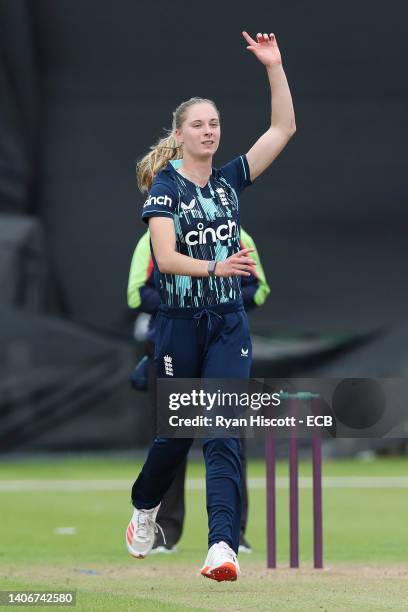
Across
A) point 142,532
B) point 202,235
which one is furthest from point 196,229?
point 142,532

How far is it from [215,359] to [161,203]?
667 millimetres

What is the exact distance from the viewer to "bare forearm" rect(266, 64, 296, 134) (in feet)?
21.2

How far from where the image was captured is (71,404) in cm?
1539

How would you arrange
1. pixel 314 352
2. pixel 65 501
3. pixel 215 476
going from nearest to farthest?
pixel 215 476
pixel 65 501
pixel 314 352

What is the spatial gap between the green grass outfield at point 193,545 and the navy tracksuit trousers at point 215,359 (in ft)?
1.35

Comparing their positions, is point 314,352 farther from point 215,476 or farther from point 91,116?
point 215,476

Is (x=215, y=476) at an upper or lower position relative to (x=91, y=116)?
lower

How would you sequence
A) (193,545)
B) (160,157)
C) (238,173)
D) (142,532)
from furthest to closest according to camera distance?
(193,545) < (142,532) < (160,157) < (238,173)

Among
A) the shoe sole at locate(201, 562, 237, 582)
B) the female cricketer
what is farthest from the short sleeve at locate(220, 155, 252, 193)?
the shoe sole at locate(201, 562, 237, 582)

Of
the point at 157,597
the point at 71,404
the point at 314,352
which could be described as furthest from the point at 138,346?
the point at 157,597

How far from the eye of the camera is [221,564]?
583 centimetres

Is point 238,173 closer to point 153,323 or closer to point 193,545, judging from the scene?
point 153,323

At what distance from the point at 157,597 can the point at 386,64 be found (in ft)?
32.9

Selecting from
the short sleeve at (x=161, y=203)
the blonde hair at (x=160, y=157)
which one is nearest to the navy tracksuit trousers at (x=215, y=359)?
the short sleeve at (x=161, y=203)
